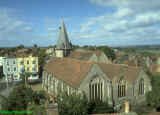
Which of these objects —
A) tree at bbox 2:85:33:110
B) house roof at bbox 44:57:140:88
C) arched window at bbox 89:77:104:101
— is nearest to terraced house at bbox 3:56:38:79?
house roof at bbox 44:57:140:88

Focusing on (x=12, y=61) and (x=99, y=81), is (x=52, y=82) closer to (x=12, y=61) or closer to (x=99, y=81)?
(x=99, y=81)

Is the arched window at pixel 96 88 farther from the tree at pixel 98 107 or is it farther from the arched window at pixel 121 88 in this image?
the arched window at pixel 121 88

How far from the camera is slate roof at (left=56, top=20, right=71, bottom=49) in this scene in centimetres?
5569

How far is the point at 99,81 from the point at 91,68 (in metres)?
3.63

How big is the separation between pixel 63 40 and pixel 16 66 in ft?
88.3

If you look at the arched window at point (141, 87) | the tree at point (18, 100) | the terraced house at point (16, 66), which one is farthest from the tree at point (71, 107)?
the terraced house at point (16, 66)

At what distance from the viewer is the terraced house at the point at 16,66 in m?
66.8

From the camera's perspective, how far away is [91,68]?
30594 millimetres

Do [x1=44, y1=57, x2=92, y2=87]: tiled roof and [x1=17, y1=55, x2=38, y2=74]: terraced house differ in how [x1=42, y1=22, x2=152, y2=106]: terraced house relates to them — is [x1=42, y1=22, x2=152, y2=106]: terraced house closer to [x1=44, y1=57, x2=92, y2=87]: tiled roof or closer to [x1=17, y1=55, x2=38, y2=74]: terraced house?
[x1=44, y1=57, x2=92, y2=87]: tiled roof

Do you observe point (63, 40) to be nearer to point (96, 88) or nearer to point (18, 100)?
point (96, 88)

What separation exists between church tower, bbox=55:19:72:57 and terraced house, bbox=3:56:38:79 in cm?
2023

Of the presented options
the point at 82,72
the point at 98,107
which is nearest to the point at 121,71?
the point at 82,72

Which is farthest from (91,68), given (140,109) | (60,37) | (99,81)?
(60,37)

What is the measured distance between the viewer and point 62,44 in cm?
5562
